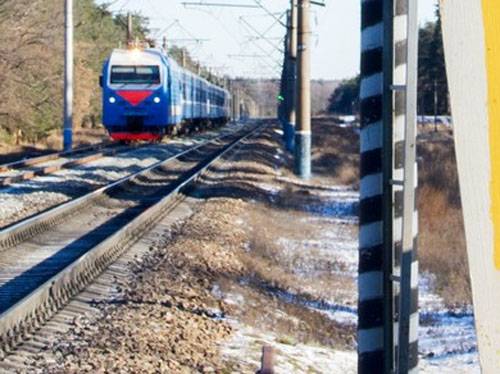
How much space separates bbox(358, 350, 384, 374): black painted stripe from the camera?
4859 mm

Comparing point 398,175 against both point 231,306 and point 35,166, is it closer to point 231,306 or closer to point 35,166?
point 231,306

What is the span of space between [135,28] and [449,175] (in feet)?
194

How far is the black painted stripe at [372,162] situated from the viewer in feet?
15.4

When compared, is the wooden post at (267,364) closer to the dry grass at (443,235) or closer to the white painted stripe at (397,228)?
the white painted stripe at (397,228)

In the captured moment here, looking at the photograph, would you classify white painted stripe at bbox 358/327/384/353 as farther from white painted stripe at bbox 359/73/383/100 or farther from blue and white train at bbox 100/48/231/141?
blue and white train at bbox 100/48/231/141

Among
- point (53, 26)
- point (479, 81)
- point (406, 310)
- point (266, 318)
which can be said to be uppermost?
point (53, 26)

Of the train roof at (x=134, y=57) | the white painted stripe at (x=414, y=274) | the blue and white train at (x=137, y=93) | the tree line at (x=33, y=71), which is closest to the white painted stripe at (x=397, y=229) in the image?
the white painted stripe at (x=414, y=274)

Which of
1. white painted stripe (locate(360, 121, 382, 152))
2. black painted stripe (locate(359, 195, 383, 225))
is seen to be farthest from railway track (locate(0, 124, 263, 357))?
white painted stripe (locate(360, 121, 382, 152))

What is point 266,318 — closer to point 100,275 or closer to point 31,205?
point 100,275

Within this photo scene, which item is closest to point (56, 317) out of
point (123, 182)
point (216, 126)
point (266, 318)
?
point (266, 318)

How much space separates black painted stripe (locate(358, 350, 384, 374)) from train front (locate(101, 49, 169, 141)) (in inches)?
1340

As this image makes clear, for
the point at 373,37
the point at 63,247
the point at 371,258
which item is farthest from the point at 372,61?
the point at 63,247

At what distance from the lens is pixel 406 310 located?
4559mm

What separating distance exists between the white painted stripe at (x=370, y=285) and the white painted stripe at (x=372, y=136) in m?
0.58
